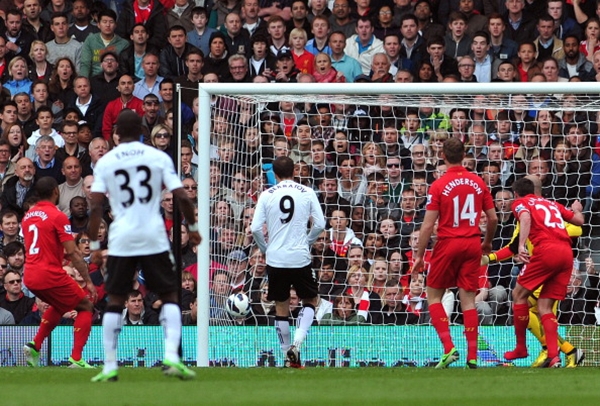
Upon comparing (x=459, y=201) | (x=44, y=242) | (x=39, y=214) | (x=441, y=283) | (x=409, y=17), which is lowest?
(x=441, y=283)

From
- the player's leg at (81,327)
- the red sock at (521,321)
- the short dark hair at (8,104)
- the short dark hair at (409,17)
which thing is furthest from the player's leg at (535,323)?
the short dark hair at (8,104)

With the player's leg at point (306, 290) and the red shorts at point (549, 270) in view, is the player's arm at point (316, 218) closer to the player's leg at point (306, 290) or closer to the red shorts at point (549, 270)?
the player's leg at point (306, 290)

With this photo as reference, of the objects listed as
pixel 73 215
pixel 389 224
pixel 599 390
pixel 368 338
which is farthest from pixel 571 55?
pixel 599 390

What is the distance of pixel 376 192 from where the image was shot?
17359mm

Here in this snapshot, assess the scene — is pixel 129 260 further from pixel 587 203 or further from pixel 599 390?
pixel 587 203

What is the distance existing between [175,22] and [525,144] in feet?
22.7

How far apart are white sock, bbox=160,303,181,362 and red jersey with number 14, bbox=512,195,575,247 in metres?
4.98

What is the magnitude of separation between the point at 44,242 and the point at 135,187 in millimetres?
3930

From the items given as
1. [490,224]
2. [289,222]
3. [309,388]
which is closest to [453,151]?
[490,224]

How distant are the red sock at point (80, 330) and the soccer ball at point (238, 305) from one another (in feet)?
6.45

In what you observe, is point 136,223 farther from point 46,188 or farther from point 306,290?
point 306,290

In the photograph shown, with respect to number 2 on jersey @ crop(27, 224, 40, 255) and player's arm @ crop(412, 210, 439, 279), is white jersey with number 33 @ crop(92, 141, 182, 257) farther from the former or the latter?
number 2 on jersey @ crop(27, 224, 40, 255)

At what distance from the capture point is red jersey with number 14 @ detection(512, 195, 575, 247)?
46.6 feet

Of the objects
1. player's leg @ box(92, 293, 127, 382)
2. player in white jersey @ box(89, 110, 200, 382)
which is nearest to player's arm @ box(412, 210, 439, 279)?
player in white jersey @ box(89, 110, 200, 382)
